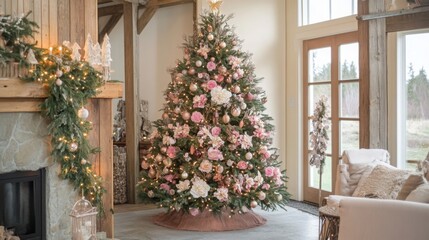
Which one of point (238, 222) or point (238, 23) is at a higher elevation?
point (238, 23)

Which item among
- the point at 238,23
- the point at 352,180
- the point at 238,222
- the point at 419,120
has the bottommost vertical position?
the point at 238,222

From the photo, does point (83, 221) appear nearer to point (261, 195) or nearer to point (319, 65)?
point (261, 195)

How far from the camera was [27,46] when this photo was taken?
3918 millimetres

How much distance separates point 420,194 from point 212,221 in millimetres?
2422

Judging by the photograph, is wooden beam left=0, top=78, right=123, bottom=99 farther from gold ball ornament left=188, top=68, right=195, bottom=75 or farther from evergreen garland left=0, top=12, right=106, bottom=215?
gold ball ornament left=188, top=68, right=195, bottom=75

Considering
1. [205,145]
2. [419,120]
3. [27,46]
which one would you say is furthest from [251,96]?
[27,46]

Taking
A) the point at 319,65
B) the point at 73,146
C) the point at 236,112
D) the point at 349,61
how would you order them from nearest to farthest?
the point at 73,146 → the point at 236,112 → the point at 349,61 → the point at 319,65

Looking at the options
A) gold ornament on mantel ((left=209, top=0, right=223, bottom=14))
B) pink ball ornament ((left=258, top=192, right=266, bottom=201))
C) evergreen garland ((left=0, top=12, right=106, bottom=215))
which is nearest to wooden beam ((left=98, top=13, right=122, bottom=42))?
gold ornament on mantel ((left=209, top=0, right=223, bottom=14))

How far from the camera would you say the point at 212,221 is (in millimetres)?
5027

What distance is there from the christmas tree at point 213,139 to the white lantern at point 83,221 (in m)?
1.11

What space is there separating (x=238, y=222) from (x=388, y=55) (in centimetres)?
229

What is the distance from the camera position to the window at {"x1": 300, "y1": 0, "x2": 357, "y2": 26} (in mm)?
5711

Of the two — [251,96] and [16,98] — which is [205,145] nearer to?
[251,96]

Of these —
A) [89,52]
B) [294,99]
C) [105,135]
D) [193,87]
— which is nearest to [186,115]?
[193,87]
